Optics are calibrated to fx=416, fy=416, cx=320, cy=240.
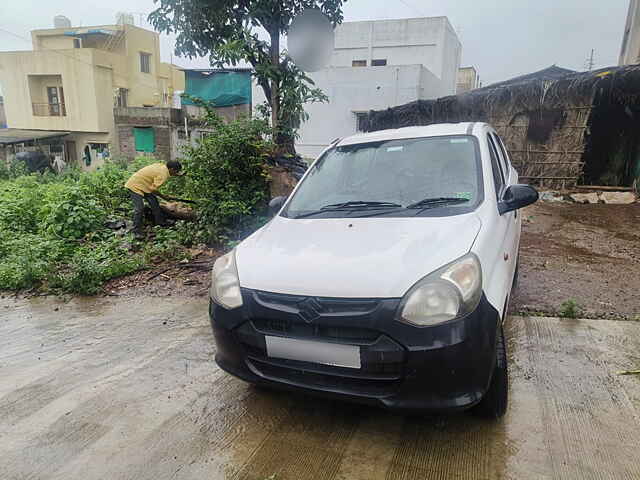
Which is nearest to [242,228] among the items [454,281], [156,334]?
[156,334]

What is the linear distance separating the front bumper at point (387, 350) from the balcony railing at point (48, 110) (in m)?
27.6

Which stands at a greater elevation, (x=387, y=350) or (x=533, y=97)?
(x=533, y=97)

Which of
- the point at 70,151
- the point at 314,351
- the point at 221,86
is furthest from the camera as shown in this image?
the point at 70,151

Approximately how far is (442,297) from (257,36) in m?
6.37

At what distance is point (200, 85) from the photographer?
1959cm

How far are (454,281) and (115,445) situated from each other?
205 centimetres

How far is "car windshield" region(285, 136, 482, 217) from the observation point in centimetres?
277

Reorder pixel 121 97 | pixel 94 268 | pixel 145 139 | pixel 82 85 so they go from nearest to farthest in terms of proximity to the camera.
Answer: pixel 94 268 → pixel 145 139 → pixel 82 85 → pixel 121 97

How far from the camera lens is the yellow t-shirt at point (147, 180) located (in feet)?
22.8

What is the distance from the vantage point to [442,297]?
1.95 metres

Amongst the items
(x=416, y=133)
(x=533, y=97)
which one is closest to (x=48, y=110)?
(x=533, y=97)

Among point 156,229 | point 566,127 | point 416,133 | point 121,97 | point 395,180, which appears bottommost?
point 156,229

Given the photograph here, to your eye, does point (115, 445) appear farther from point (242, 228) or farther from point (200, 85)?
point (200, 85)

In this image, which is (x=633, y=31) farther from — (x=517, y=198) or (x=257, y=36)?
(x=517, y=198)
